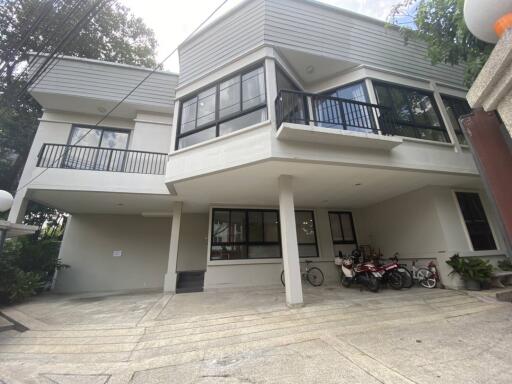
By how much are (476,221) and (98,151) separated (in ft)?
39.2

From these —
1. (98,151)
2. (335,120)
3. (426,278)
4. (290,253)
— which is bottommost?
(426,278)

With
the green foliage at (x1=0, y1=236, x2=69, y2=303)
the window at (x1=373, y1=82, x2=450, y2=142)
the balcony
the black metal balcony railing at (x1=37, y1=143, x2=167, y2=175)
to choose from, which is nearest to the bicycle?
the balcony

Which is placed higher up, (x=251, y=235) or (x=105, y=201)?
(x=105, y=201)

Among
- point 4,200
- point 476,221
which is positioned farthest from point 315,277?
point 4,200

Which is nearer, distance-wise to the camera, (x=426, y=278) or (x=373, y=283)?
(x=373, y=283)

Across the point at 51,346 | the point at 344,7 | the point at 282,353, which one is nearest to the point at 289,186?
the point at 282,353

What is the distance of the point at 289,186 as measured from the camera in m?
5.02

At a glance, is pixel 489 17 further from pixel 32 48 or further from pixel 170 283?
pixel 32 48

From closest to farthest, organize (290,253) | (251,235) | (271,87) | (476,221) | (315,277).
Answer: (290,253) < (271,87) < (476,221) < (315,277) < (251,235)

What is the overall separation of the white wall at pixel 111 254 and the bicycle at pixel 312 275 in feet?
16.7

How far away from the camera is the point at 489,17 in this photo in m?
1.04

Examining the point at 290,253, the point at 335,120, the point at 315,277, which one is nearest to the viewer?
the point at 290,253

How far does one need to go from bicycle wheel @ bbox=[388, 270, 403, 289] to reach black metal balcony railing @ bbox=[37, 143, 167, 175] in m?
7.63

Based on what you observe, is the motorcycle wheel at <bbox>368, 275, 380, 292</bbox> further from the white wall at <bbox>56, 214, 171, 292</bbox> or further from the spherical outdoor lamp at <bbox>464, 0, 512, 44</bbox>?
the white wall at <bbox>56, 214, 171, 292</bbox>
